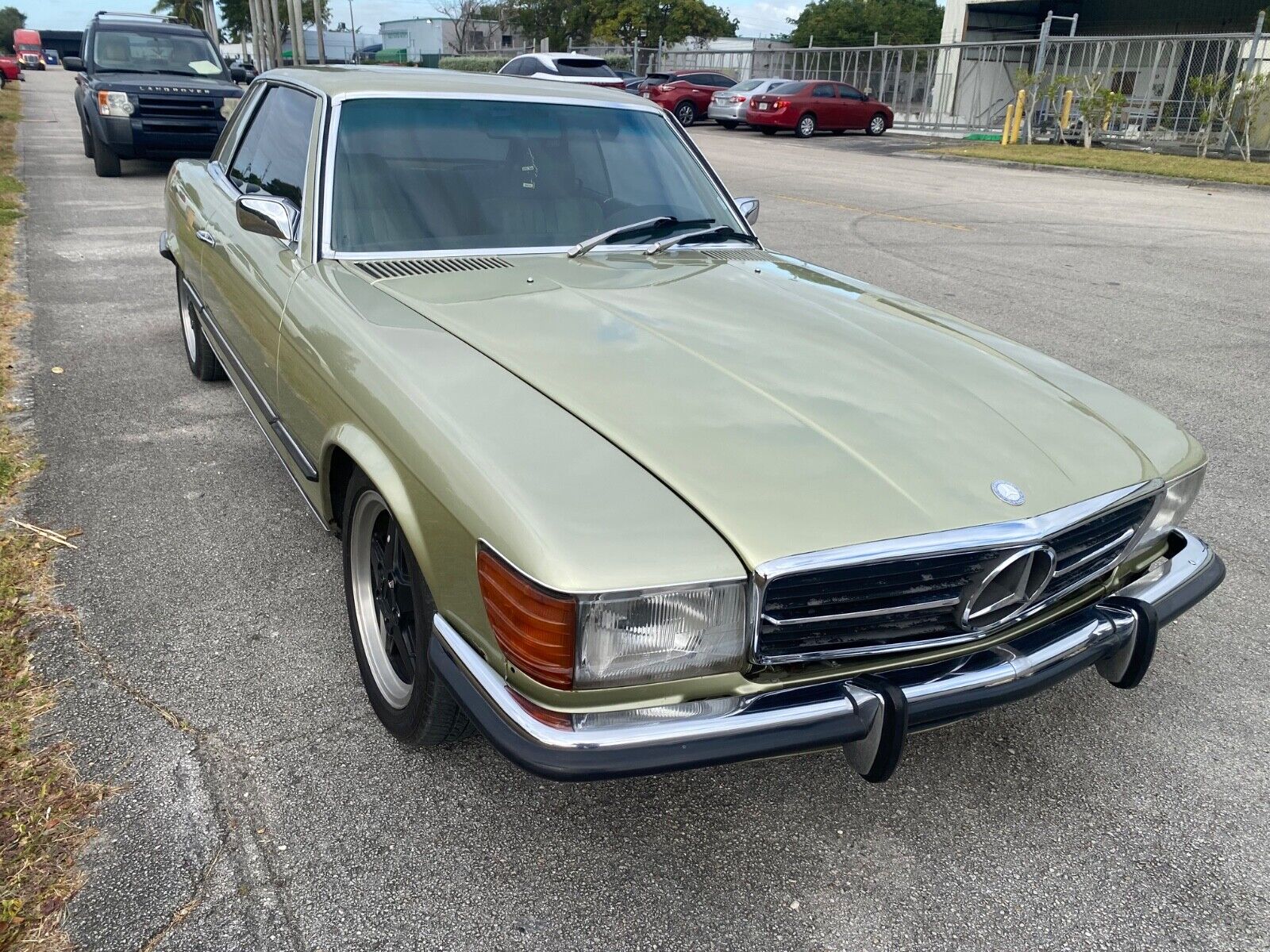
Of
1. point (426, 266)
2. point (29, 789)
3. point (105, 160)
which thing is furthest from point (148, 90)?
point (29, 789)

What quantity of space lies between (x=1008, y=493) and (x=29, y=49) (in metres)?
78.6

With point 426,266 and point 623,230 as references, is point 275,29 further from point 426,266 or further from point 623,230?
point 426,266

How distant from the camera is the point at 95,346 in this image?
5957mm

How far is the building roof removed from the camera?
3.51 m

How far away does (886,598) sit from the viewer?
2.02 metres

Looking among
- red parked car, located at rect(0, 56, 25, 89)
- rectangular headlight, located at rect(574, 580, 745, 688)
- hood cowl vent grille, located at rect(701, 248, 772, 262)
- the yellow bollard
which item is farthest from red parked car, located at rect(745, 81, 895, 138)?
red parked car, located at rect(0, 56, 25, 89)

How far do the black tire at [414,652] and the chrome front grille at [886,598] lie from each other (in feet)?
2.36

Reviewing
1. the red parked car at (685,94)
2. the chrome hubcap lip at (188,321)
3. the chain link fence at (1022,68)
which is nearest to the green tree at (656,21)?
the chain link fence at (1022,68)

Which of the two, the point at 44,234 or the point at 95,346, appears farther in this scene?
the point at 44,234

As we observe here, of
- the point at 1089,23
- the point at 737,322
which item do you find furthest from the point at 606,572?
the point at 1089,23

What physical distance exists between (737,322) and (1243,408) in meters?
3.93

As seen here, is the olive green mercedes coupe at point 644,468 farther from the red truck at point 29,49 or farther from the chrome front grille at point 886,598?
the red truck at point 29,49

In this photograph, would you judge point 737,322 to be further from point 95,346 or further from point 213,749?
point 95,346

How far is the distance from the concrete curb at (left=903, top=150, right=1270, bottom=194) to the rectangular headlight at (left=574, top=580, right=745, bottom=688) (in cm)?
1757
